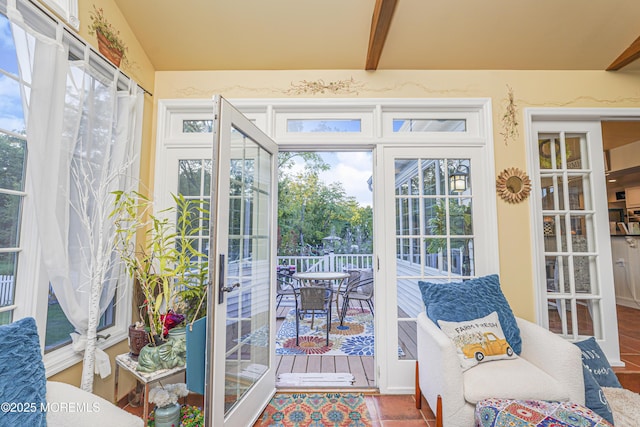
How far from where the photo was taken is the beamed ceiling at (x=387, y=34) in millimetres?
2131

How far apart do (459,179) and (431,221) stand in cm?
45

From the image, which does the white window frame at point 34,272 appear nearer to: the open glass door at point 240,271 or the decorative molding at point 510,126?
the open glass door at point 240,271

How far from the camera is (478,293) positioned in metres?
2.12

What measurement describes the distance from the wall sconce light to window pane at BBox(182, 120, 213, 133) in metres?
2.24

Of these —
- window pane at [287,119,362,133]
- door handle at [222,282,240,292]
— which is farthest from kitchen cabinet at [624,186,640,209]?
door handle at [222,282,240,292]

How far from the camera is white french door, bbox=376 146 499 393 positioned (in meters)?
2.48

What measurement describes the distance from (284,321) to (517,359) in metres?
3.24

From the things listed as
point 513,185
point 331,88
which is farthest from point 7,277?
point 513,185

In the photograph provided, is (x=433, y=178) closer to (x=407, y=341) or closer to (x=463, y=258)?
Answer: (x=463, y=258)

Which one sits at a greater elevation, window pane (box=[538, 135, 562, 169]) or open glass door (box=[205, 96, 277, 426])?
window pane (box=[538, 135, 562, 169])

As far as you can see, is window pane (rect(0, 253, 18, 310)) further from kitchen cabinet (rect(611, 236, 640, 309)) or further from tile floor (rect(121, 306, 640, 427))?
kitchen cabinet (rect(611, 236, 640, 309))

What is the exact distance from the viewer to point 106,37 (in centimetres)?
203

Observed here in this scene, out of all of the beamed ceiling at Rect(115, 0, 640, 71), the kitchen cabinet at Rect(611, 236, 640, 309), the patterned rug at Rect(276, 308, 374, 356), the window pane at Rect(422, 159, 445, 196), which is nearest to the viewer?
the beamed ceiling at Rect(115, 0, 640, 71)

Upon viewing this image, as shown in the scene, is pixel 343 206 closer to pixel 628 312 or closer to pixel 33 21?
pixel 628 312
